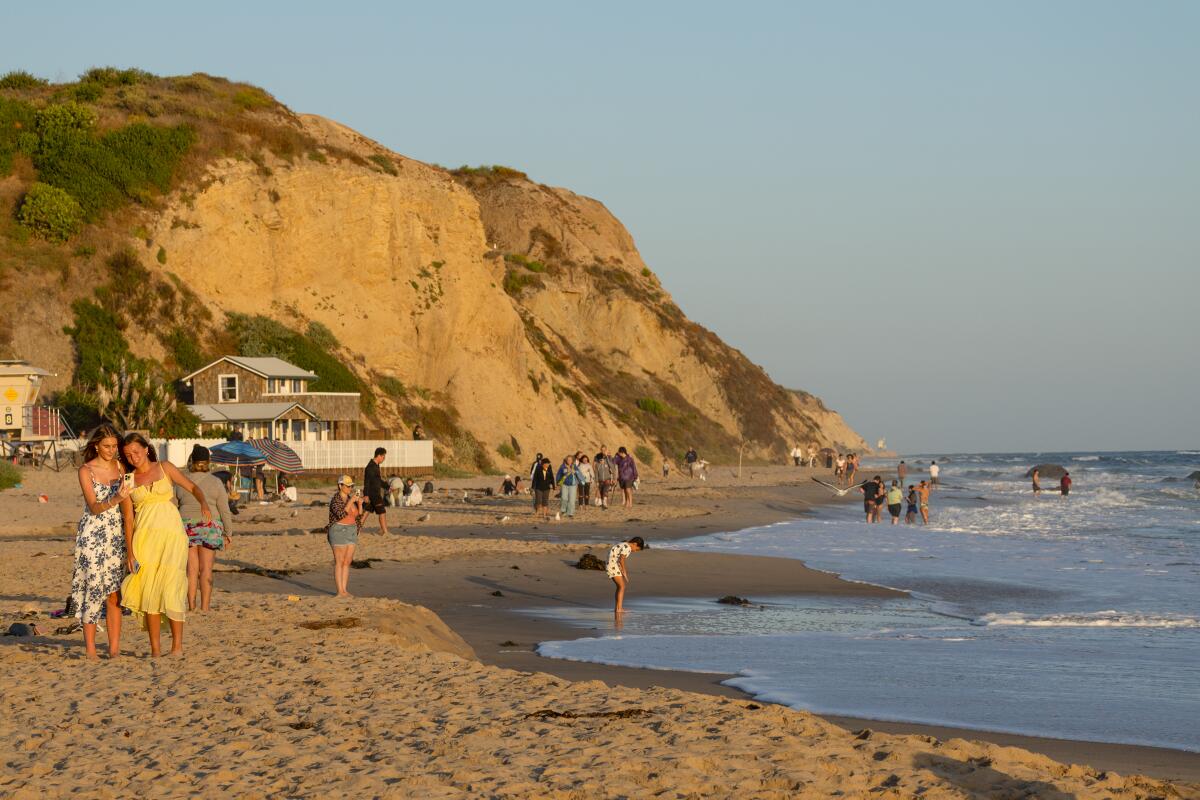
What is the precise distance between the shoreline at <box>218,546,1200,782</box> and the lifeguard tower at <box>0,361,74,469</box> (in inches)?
819

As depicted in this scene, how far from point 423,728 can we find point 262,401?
122 ft

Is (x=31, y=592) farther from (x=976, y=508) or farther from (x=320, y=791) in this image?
(x=976, y=508)

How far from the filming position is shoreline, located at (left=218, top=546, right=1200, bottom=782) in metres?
8.12

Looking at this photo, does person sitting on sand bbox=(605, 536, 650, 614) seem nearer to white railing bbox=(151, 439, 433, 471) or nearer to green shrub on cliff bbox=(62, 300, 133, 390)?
white railing bbox=(151, 439, 433, 471)

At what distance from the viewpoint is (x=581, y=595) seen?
53.9 ft

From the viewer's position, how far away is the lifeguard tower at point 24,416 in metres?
35.7

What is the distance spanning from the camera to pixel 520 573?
60.1ft

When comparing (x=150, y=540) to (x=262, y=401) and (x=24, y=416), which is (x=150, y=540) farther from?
(x=262, y=401)

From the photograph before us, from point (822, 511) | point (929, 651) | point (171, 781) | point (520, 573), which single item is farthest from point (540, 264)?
point (171, 781)

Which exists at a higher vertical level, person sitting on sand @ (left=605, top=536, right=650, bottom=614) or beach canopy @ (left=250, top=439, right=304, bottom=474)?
beach canopy @ (left=250, top=439, right=304, bottom=474)

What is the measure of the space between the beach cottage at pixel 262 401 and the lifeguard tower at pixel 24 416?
178 inches

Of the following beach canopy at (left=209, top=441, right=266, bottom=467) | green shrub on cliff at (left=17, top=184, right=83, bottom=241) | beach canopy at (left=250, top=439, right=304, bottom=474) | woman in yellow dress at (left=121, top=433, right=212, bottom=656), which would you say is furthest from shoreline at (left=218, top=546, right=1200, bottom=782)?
green shrub on cliff at (left=17, top=184, right=83, bottom=241)

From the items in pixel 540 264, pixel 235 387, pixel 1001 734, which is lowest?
pixel 1001 734

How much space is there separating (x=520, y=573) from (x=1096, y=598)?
770 cm
